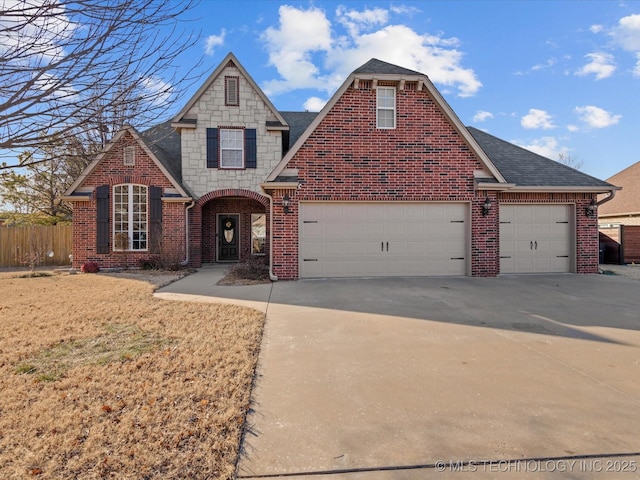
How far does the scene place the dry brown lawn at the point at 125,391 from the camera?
236 centimetres

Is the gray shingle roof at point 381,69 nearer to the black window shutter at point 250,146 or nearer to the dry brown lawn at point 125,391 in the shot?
the black window shutter at point 250,146

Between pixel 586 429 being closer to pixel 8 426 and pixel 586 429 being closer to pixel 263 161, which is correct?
pixel 8 426

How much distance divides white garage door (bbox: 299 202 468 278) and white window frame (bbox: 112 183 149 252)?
6.82 metres

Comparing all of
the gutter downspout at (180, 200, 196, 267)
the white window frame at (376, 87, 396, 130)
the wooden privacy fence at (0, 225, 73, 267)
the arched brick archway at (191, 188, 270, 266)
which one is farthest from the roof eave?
the wooden privacy fence at (0, 225, 73, 267)

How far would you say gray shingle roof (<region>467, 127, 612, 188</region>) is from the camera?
37.2ft

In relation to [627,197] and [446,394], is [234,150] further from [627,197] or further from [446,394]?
[627,197]

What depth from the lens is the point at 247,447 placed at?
253 cm

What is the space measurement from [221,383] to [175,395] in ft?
1.35

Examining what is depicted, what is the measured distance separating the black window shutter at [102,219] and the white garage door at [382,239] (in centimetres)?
781

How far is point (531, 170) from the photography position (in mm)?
12062

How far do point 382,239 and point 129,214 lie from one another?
9353mm

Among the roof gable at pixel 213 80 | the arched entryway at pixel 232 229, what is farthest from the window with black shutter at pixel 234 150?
the arched entryway at pixel 232 229

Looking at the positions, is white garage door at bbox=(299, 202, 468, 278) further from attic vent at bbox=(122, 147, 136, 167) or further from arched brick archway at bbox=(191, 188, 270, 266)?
attic vent at bbox=(122, 147, 136, 167)

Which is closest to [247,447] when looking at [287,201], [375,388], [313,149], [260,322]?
[375,388]
